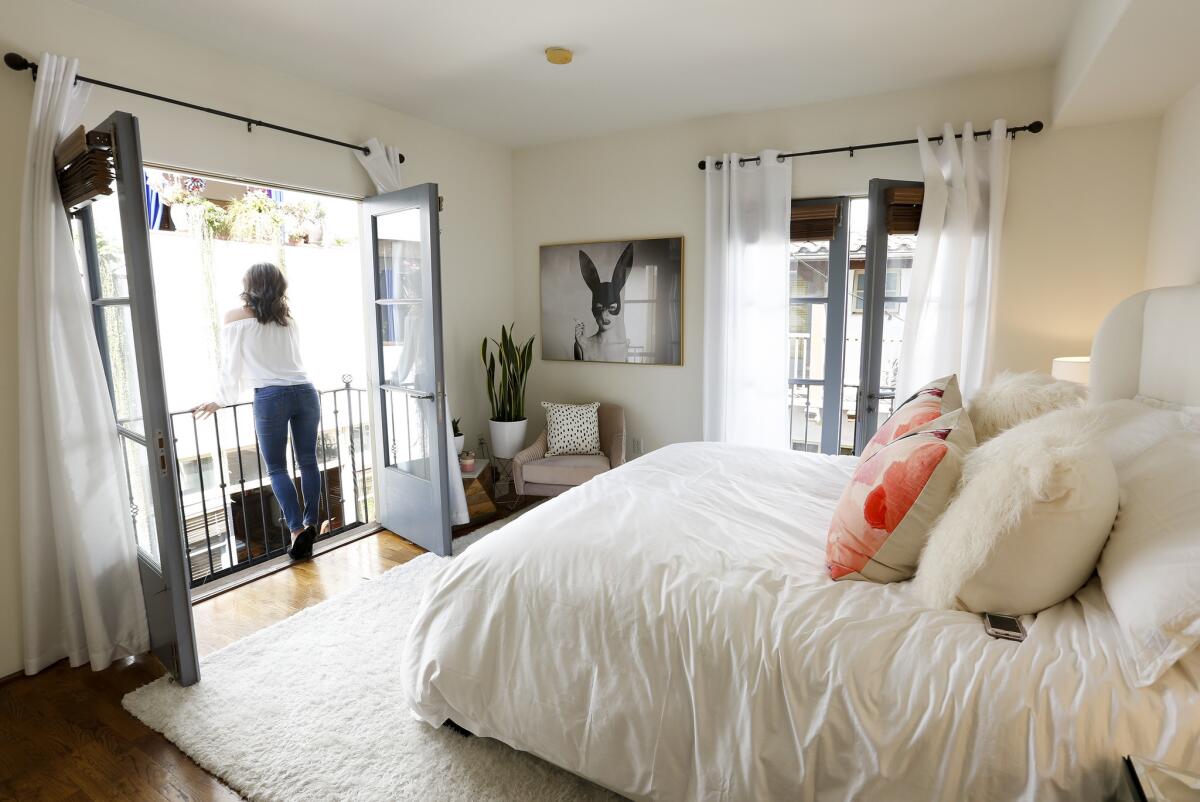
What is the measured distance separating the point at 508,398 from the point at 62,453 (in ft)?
8.16

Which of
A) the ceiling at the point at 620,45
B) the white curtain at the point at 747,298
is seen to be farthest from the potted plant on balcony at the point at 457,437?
the ceiling at the point at 620,45

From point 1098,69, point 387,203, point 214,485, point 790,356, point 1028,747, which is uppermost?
point 1098,69

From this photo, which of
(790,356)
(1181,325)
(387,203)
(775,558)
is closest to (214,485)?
(387,203)

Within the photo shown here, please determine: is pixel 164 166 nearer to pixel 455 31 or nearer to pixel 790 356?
pixel 455 31

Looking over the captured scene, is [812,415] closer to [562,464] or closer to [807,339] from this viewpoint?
[807,339]

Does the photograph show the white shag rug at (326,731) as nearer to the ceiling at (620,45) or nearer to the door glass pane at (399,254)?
the door glass pane at (399,254)

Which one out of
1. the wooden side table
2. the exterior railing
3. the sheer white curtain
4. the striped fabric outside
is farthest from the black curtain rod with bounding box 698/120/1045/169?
the striped fabric outside

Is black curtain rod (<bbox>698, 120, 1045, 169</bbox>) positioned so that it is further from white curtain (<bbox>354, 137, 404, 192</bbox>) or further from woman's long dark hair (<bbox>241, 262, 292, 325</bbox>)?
woman's long dark hair (<bbox>241, 262, 292, 325</bbox>)

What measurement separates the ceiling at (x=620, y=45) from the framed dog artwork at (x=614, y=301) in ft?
3.12

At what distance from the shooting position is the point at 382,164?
3.48m

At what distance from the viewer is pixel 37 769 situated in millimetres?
1858

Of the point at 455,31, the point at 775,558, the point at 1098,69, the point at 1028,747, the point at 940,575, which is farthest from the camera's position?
the point at 455,31

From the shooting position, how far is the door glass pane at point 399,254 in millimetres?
3298

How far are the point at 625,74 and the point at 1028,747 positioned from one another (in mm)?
3113
